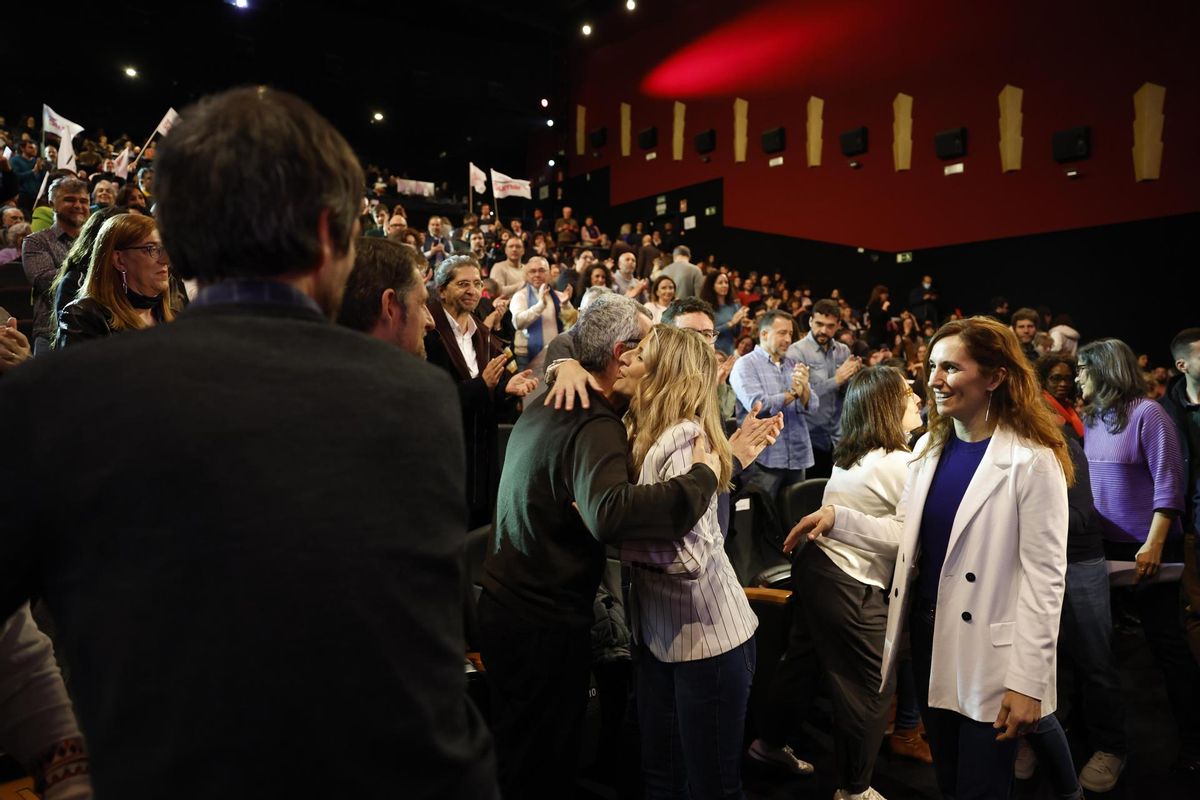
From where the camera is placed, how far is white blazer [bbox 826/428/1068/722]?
1891 mm

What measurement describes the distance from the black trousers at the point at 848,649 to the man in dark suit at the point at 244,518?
6.66 ft

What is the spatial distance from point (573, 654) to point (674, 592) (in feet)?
1.01

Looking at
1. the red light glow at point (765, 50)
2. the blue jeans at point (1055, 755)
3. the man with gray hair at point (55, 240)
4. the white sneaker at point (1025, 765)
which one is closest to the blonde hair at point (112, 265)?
the man with gray hair at point (55, 240)

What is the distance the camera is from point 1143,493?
131 inches

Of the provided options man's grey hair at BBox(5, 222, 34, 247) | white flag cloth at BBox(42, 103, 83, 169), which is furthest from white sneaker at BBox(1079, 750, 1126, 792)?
white flag cloth at BBox(42, 103, 83, 169)

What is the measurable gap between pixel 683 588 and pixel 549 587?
348 mm

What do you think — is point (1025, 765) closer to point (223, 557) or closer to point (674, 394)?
point (674, 394)

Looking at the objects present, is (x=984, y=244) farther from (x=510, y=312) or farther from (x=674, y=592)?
(x=674, y=592)

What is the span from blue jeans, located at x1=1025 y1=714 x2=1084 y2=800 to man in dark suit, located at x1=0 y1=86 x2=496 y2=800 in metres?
1.77

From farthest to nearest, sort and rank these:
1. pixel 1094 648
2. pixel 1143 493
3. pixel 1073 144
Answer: pixel 1073 144 → pixel 1143 493 → pixel 1094 648

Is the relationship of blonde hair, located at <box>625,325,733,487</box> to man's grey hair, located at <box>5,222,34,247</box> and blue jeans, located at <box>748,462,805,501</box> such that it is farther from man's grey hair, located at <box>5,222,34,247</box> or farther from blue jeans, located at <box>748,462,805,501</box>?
man's grey hair, located at <box>5,222,34,247</box>

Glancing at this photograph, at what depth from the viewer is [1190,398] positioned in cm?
346

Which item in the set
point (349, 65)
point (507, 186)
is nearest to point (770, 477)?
point (507, 186)

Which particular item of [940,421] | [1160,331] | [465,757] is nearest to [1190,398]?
[940,421]
